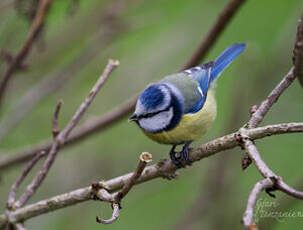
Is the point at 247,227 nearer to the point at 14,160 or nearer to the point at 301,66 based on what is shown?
the point at 301,66

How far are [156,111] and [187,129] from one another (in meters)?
0.19

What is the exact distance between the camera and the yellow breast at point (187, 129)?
8.33ft

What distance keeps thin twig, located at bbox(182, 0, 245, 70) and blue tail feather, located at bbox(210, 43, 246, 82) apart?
46 centimetres

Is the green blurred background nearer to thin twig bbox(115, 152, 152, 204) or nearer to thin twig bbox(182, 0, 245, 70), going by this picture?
thin twig bbox(182, 0, 245, 70)

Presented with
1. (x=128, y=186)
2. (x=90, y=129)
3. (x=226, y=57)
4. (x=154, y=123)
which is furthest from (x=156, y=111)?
(x=128, y=186)

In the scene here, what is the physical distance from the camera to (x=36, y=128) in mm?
3725

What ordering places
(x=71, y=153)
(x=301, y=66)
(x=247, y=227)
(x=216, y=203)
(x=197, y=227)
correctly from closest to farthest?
(x=247, y=227) → (x=301, y=66) → (x=216, y=203) → (x=197, y=227) → (x=71, y=153)

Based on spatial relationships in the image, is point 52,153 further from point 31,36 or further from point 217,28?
point 217,28

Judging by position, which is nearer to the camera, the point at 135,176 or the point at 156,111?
the point at 135,176

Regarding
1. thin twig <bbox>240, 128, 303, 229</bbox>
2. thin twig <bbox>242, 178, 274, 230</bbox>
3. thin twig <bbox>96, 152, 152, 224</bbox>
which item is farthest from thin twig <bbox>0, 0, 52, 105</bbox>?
thin twig <bbox>242, 178, 274, 230</bbox>

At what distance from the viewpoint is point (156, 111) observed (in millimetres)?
2551

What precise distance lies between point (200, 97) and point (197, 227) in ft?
4.25

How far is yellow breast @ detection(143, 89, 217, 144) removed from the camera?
2.54 m

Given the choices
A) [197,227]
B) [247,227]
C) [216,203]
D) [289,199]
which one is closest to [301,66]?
[247,227]
